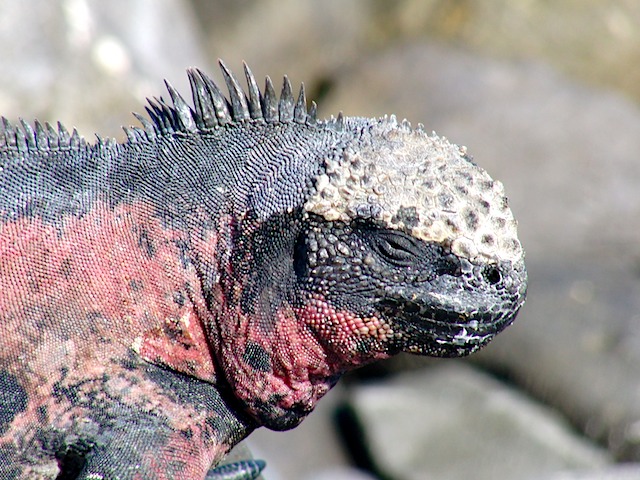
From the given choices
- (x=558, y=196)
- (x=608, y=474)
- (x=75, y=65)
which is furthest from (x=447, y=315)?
(x=558, y=196)

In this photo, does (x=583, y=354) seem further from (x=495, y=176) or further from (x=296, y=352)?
(x=296, y=352)

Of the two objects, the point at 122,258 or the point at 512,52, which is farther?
the point at 512,52

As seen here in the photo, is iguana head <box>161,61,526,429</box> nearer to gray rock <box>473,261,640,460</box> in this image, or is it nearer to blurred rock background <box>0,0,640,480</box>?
blurred rock background <box>0,0,640,480</box>

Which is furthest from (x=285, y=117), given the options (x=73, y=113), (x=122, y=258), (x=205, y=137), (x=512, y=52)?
(x=512, y=52)

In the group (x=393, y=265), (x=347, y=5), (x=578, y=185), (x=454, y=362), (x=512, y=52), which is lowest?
(x=454, y=362)

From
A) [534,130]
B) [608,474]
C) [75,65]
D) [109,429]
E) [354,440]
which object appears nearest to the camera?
[109,429]

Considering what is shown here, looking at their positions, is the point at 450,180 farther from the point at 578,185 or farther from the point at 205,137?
the point at 578,185

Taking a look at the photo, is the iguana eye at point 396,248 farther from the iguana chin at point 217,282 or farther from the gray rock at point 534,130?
the gray rock at point 534,130
